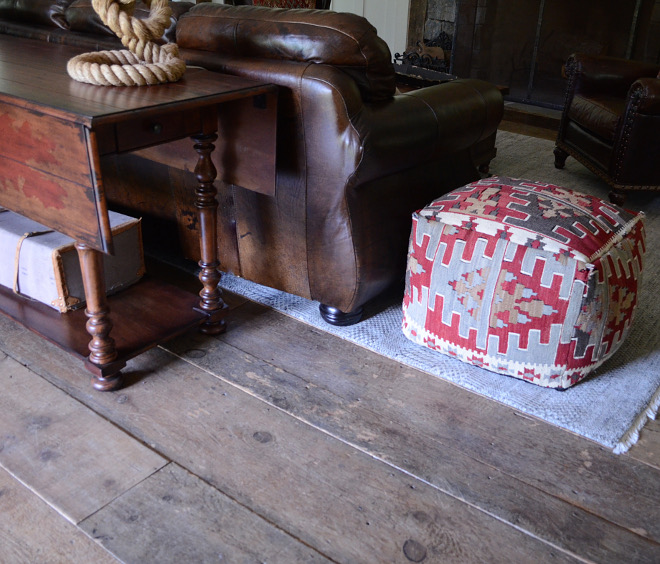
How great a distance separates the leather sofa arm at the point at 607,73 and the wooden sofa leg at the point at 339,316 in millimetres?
2181

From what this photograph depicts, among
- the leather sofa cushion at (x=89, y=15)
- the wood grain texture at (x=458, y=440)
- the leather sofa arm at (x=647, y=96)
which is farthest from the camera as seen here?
the leather sofa arm at (x=647, y=96)

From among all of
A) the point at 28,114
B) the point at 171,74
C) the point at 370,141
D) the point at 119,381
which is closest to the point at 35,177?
the point at 28,114

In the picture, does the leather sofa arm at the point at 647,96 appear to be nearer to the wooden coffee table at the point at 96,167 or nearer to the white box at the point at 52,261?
the wooden coffee table at the point at 96,167

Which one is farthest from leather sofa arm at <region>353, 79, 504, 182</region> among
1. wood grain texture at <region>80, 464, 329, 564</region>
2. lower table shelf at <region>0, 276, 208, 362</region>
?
wood grain texture at <region>80, 464, 329, 564</region>

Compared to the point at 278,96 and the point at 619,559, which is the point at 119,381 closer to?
the point at 278,96

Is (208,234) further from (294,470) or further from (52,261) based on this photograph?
(294,470)

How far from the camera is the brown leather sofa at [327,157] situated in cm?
163

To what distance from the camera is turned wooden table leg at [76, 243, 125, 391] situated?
150 centimetres

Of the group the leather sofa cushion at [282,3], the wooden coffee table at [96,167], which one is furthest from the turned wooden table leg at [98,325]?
the leather sofa cushion at [282,3]

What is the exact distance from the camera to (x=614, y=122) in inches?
115

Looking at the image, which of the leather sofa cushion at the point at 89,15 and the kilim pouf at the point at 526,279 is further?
the leather sofa cushion at the point at 89,15

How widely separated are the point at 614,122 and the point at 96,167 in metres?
Answer: 2.49

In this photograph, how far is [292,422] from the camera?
4.96ft

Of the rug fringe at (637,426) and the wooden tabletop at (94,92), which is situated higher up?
the wooden tabletop at (94,92)
